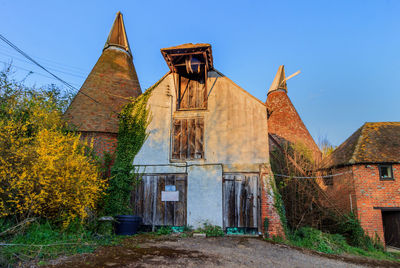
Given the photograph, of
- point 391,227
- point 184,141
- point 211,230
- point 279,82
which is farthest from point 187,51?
point 279,82

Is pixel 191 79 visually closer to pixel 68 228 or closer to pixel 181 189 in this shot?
pixel 181 189

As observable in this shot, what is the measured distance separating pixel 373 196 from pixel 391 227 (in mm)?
1923

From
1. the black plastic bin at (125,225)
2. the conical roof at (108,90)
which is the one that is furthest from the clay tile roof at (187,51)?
the black plastic bin at (125,225)

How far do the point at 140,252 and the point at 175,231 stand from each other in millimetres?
→ 3231

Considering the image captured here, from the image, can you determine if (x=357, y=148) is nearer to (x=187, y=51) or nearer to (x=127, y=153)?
(x=187, y=51)

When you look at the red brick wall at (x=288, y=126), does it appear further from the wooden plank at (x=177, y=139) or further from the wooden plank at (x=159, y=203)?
the wooden plank at (x=159, y=203)

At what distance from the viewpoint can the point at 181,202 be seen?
33.8 ft

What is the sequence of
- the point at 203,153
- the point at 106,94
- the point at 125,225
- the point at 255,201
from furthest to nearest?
the point at 106,94
the point at 203,153
the point at 255,201
the point at 125,225

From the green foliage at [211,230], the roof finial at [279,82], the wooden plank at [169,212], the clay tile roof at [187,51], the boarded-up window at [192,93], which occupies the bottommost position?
the green foliage at [211,230]

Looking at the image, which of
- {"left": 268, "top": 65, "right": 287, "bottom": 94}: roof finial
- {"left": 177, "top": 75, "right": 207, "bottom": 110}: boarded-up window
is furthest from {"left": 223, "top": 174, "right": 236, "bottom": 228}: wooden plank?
{"left": 268, "top": 65, "right": 287, "bottom": 94}: roof finial

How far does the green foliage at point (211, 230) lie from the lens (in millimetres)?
9570

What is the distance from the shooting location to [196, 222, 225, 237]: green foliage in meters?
9.57

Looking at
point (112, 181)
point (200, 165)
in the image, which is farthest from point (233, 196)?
point (112, 181)

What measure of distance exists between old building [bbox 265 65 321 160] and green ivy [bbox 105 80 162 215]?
8341 mm
